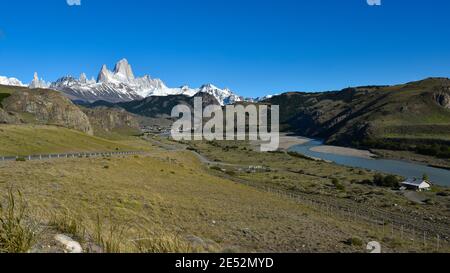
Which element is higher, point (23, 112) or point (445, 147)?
point (23, 112)

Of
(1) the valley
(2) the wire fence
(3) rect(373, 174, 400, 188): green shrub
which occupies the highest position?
(1) the valley

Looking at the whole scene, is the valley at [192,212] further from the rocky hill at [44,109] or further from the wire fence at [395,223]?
the rocky hill at [44,109]

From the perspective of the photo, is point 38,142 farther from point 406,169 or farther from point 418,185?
point 406,169

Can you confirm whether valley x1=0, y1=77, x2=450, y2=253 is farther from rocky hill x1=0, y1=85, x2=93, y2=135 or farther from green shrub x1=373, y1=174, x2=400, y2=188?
rocky hill x1=0, y1=85, x2=93, y2=135

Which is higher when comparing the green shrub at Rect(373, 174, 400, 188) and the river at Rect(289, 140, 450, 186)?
the green shrub at Rect(373, 174, 400, 188)

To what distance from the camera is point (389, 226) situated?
4375cm

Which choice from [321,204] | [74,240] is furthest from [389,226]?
[74,240]

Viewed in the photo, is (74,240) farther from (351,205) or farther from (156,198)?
(351,205)

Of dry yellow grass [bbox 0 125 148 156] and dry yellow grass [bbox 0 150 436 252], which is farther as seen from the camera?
dry yellow grass [bbox 0 125 148 156]

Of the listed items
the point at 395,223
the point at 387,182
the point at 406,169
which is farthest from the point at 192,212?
the point at 406,169

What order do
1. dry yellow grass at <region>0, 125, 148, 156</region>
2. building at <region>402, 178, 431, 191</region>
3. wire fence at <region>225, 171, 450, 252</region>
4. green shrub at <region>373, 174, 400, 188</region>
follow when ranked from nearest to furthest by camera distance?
wire fence at <region>225, 171, 450, 252</region>, dry yellow grass at <region>0, 125, 148, 156</region>, building at <region>402, 178, 431, 191</region>, green shrub at <region>373, 174, 400, 188</region>

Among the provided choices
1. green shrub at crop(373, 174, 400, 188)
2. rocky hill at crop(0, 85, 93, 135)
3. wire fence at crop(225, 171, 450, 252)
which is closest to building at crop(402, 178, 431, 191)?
green shrub at crop(373, 174, 400, 188)
